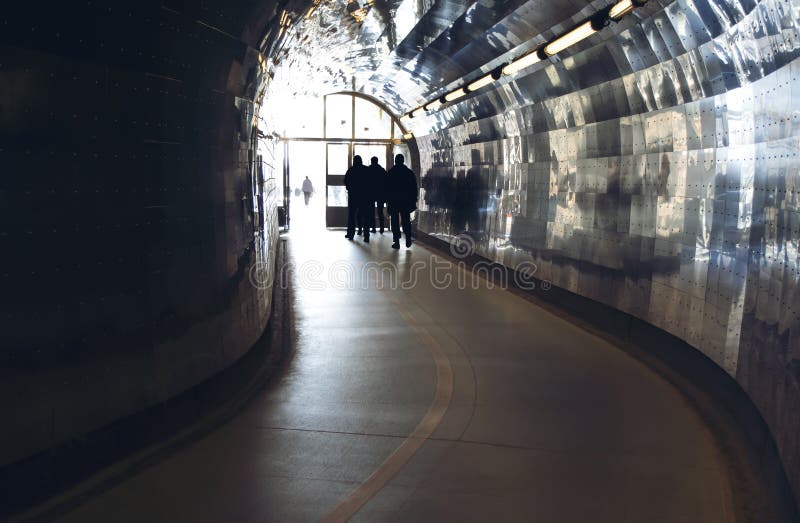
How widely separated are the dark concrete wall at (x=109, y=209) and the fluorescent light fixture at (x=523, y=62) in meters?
3.65

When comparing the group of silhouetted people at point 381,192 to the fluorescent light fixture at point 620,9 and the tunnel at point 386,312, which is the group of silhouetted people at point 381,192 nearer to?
the tunnel at point 386,312

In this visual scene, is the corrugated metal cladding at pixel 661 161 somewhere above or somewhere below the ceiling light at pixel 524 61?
below

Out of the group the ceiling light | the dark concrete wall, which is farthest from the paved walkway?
the ceiling light

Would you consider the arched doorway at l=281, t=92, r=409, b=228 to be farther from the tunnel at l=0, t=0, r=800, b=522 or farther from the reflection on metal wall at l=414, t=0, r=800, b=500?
the tunnel at l=0, t=0, r=800, b=522

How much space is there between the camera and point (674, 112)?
725 cm

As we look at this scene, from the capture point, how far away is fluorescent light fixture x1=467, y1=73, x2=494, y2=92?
11.3 metres

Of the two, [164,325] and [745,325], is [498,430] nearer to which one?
[745,325]

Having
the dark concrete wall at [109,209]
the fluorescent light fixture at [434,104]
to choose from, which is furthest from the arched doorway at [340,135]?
the dark concrete wall at [109,209]

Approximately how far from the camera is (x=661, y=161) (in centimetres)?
766

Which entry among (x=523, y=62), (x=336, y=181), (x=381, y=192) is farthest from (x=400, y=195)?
(x=523, y=62)

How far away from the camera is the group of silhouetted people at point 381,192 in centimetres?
1852

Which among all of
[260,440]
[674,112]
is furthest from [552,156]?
[260,440]

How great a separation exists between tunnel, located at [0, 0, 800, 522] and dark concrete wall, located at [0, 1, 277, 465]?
16mm

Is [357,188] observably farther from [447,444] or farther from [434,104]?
[447,444]
